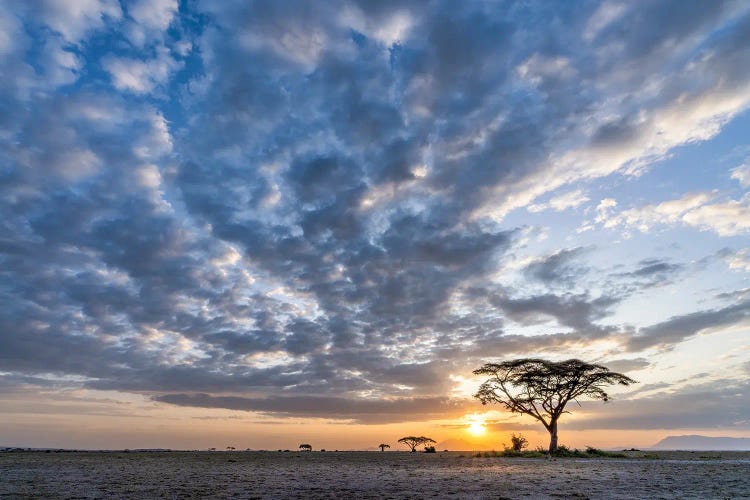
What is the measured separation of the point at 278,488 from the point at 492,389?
176 feet

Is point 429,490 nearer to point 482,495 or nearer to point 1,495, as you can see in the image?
point 482,495

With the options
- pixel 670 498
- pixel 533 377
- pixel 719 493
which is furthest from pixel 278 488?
pixel 533 377

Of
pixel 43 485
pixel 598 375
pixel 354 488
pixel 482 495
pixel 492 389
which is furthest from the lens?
pixel 492 389

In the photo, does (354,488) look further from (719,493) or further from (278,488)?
(719,493)

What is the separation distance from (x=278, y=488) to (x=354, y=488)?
3.96 metres

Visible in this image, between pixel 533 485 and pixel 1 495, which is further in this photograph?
pixel 533 485

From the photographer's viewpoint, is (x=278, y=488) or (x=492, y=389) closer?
(x=278, y=488)

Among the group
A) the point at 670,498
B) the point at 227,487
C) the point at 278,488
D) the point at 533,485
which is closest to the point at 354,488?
the point at 278,488

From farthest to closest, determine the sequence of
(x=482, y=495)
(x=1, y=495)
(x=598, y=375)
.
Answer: (x=598, y=375), (x=1, y=495), (x=482, y=495)

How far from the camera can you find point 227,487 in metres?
24.6

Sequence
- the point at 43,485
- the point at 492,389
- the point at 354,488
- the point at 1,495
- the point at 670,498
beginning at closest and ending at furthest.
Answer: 1. the point at 670,498
2. the point at 1,495
3. the point at 354,488
4. the point at 43,485
5. the point at 492,389

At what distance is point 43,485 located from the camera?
26016 millimetres

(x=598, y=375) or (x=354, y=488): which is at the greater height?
(x=598, y=375)

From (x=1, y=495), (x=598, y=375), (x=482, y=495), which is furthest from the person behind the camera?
(x=598, y=375)
